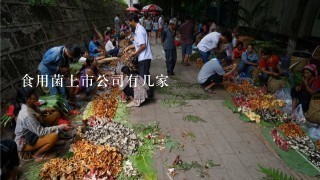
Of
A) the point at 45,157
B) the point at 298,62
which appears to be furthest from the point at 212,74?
the point at 45,157

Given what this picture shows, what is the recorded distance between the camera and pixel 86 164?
409cm

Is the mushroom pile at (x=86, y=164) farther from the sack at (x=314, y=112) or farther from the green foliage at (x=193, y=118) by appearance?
the sack at (x=314, y=112)

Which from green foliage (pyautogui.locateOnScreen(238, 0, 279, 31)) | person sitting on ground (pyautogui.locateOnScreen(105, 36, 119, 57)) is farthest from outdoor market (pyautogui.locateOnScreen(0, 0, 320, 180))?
green foliage (pyautogui.locateOnScreen(238, 0, 279, 31))

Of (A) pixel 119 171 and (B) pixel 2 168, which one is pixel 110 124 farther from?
(B) pixel 2 168

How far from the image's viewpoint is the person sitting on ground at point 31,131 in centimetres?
414

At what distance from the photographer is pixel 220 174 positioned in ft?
13.7

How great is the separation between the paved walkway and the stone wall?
130 inches

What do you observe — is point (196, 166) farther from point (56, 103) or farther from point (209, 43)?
point (209, 43)

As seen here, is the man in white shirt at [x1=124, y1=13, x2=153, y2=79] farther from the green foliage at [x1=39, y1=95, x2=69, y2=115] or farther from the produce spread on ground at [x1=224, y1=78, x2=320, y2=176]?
the produce spread on ground at [x1=224, y1=78, x2=320, y2=176]

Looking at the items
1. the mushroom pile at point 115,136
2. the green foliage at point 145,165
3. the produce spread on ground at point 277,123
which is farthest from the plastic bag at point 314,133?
the mushroom pile at point 115,136

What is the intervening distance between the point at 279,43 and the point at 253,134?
949cm

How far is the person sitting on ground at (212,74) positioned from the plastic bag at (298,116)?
A: 2.21m

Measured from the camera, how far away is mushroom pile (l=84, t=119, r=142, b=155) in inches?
185

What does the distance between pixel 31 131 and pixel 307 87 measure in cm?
628
